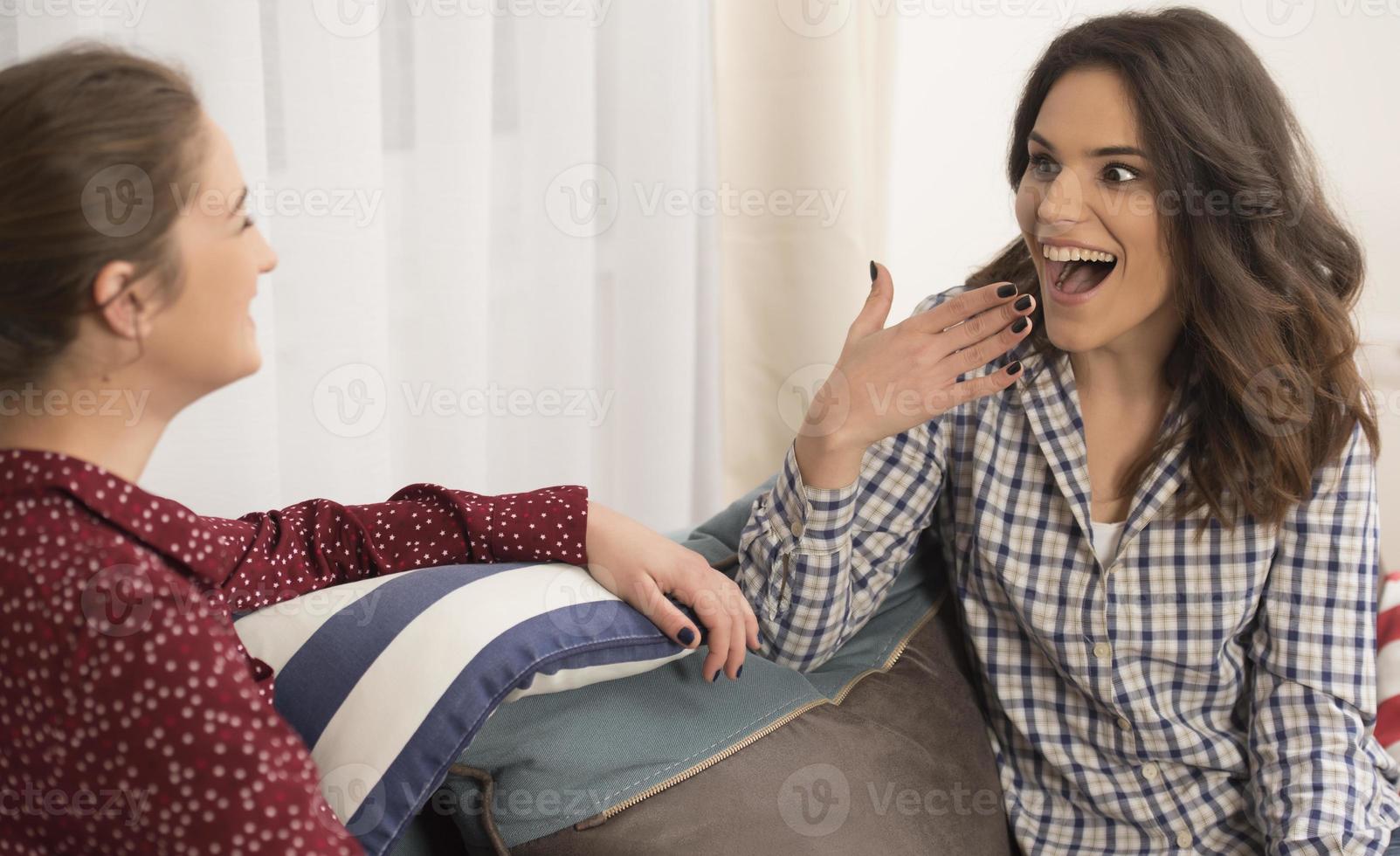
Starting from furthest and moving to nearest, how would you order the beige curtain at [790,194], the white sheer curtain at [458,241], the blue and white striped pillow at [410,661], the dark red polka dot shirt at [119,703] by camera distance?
the beige curtain at [790,194] → the white sheer curtain at [458,241] → the blue and white striped pillow at [410,661] → the dark red polka dot shirt at [119,703]

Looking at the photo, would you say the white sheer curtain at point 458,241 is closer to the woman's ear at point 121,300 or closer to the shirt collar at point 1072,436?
the woman's ear at point 121,300

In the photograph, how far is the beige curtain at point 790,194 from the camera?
2031 millimetres

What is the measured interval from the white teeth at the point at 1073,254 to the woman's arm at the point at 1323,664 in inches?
11.8

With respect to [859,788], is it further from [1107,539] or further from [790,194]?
[790,194]

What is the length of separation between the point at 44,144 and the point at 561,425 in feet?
4.06

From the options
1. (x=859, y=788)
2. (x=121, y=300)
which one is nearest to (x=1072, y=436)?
(x=859, y=788)

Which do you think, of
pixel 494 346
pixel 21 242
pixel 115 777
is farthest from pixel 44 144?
pixel 494 346

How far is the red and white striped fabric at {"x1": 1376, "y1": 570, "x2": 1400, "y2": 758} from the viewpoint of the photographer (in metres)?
1.31

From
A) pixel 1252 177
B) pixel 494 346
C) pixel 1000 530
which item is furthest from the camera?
pixel 494 346

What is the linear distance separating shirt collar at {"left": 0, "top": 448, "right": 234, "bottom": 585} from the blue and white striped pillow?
0.16 meters

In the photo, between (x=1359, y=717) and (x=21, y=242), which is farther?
(x=1359, y=717)

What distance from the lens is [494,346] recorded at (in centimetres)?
187

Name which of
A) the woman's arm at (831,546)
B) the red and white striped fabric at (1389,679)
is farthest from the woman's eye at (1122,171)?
the red and white striped fabric at (1389,679)

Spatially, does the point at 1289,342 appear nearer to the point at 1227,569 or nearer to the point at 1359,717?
the point at 1227,569
